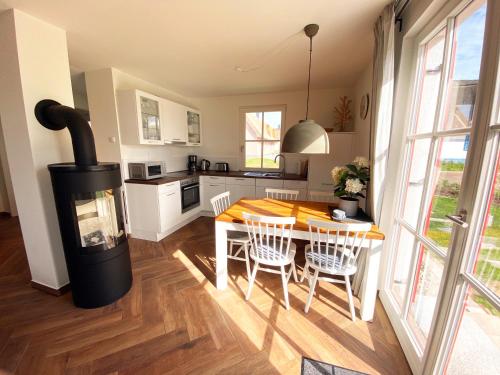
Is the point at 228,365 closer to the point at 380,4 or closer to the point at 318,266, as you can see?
the point at 318,266

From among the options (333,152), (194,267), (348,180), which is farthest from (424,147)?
(194,267)

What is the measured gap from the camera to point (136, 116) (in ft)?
9.38

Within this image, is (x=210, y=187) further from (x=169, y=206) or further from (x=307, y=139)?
(x=307, y=139)

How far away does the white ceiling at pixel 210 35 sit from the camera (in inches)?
61.8

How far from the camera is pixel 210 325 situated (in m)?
1.67

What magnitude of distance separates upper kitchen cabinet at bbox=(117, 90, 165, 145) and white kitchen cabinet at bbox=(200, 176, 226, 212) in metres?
1.23

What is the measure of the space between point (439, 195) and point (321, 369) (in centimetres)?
137

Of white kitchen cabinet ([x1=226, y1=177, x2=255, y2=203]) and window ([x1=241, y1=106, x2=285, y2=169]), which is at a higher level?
window ([x1=241, y1=106, x2=285, y2=169])

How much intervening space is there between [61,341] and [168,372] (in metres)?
0.90

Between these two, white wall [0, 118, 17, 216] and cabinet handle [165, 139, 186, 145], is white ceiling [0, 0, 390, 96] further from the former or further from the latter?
white wall [0, 118, 17, 216]

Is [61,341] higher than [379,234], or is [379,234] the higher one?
[379,234]

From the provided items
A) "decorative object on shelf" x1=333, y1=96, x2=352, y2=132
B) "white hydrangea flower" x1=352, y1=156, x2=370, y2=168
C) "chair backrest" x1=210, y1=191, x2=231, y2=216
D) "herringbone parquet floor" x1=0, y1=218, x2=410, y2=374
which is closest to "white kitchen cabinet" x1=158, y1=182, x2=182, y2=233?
"chair backrest" x1=210, y1=191, x2=231, y2=216

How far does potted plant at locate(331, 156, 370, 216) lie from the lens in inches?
72.2

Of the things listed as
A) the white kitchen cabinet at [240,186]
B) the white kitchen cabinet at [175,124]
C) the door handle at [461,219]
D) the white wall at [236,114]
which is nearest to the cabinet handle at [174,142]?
the white kitchen cabinet at [175,124]
